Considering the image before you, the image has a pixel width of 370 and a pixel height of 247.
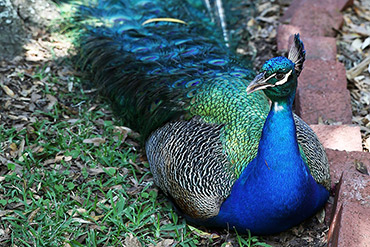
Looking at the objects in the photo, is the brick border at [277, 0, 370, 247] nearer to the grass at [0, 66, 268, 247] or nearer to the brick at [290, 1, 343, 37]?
the brick at [290, 1, 343, 37]

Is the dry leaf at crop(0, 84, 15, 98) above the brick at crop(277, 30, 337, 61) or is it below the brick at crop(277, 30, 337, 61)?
above

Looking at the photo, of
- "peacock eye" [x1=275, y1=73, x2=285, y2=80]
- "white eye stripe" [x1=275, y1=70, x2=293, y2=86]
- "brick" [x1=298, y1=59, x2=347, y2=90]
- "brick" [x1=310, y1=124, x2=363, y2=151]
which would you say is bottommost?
"brick" [x1=310, y1=124, x2=363, y2=151]

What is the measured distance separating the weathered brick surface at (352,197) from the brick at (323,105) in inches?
17.8

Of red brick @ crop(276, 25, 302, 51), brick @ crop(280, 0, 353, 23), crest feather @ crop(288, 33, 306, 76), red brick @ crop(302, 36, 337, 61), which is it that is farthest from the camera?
brick @ crop(280, 0, 353, 23)

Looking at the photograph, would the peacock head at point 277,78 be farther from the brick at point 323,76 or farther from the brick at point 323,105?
the brick at point 323,76

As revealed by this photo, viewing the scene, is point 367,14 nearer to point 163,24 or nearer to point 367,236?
point 163,24

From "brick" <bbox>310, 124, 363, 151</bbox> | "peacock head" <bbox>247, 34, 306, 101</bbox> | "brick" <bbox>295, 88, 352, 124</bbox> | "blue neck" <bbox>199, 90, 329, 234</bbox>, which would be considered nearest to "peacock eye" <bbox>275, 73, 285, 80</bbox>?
"peacock head" <bbox>247, 34, 306, 101</bbox>

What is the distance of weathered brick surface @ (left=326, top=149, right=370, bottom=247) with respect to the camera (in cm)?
240

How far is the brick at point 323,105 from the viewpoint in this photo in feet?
11.6

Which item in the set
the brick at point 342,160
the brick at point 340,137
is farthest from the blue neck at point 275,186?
the brick at point 340,137

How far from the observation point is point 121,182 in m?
3.24

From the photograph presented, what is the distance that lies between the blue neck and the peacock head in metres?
0.06

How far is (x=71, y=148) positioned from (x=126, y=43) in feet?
2.68

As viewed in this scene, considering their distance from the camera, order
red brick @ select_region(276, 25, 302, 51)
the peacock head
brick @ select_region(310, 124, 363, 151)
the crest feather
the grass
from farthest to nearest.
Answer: red brick @ select_region(276, 25, 302, 51) → brick @ select_region(310, 124, 363, 151) → the grass → the crest feather → the peacock head
